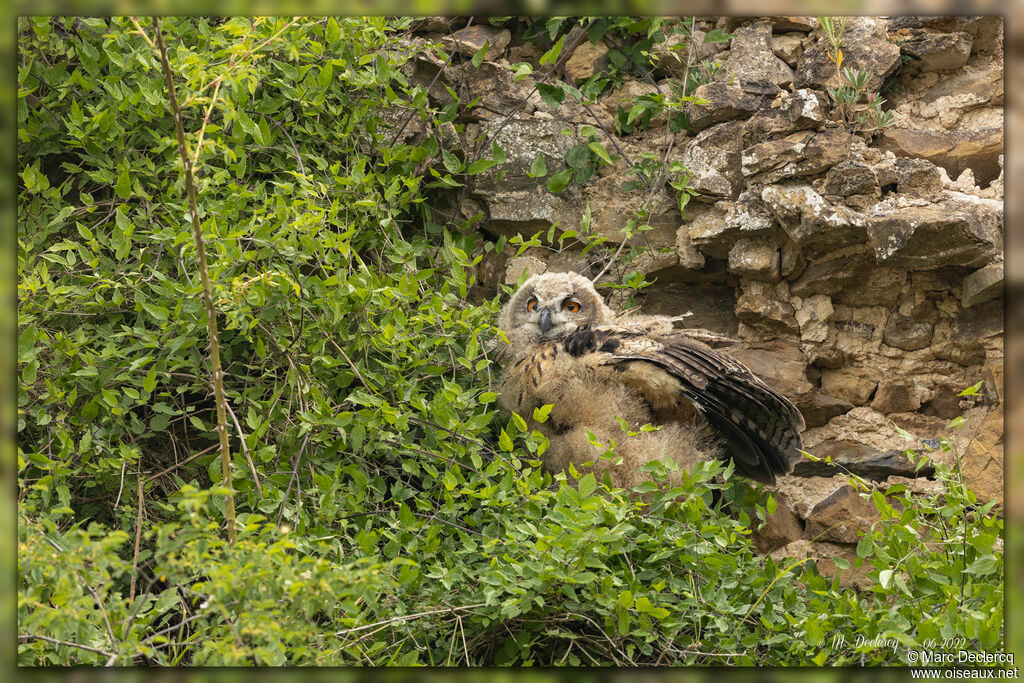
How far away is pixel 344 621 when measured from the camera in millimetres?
1583

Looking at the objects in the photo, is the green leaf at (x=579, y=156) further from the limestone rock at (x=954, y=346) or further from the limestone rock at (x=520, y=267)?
the limestone rock at (x=954, y=346)

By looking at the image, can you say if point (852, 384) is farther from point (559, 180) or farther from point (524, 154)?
point (524, 154)

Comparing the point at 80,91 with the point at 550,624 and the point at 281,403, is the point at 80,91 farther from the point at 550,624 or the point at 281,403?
the point at 550,624

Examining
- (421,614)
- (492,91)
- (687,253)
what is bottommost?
(421,614)

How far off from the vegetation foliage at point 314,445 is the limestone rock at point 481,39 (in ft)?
0.92

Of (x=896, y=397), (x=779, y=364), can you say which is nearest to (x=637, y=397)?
(x=779, y=364)

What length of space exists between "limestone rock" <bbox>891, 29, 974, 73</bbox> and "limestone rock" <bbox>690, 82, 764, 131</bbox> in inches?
20.9

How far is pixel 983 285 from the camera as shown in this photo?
8.34ft

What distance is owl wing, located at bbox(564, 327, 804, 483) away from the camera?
7.86 ft

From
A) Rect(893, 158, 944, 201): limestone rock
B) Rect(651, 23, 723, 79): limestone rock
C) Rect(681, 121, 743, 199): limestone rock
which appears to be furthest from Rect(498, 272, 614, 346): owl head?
Rect(893, 158, 944, 201): limestone rock

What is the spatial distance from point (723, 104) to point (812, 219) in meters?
0.56

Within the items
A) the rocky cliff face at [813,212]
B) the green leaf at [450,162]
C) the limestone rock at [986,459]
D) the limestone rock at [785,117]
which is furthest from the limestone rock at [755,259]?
the green leaf at [450,162]

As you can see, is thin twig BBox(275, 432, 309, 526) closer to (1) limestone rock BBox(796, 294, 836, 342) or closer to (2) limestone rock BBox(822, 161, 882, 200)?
A: (1) limestone rock BBox(796, 294, 836, 342)

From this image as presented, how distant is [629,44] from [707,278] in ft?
3.14
